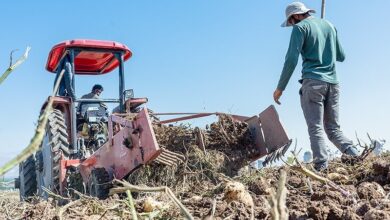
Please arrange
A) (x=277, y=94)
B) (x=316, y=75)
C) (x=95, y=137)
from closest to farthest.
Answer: (x=316, y=75) < (x=277, y=94) < (x=95, y=137)

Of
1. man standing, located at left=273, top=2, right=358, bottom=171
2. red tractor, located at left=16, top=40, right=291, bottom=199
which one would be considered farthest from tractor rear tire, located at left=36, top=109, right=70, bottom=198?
man standing, located at left=273, top=2, right=358, bottom=171

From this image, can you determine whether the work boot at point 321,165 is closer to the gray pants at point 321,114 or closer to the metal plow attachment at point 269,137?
the gray pants at point 321,114

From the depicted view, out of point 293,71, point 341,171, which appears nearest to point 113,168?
point 293,71

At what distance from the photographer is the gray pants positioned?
4629 millimetres

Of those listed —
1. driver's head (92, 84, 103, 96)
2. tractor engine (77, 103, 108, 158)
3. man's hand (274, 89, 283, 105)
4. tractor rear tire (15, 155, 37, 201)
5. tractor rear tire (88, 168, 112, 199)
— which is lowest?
tractor rear tire (15, 155, 37, 201)

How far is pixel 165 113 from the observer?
620cm

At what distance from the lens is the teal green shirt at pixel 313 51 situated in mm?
4770

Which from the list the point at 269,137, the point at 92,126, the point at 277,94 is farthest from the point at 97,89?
the point at 277,94

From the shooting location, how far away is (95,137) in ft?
22.3

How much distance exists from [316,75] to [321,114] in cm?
39

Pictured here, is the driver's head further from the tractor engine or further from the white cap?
the white cap

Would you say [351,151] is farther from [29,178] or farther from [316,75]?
[29,178]

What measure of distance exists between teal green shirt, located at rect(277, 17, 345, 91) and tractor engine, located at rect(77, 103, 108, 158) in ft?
Answer: 9.58

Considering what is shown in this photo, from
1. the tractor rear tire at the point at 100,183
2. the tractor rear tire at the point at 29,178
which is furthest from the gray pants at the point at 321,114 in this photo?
the tractor rear tire at the point at 29,178
